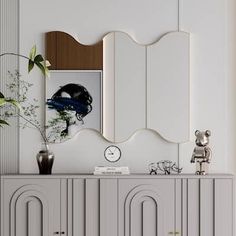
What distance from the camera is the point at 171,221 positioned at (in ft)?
13.2

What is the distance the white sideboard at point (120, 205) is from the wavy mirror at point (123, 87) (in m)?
0.44

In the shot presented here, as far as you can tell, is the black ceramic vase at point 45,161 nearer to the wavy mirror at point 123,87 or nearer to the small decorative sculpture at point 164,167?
the wavy mirror at point 123,87

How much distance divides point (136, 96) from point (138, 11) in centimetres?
63

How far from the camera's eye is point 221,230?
159 inches

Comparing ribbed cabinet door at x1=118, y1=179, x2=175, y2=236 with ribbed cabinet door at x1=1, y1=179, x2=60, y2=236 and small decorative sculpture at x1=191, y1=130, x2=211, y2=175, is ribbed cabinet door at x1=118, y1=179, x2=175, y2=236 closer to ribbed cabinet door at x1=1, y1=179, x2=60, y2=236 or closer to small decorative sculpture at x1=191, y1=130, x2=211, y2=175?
small decorative sculpture at x1=191, y1=130, x2=211, y2=175

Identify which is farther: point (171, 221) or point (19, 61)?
point (19, 61)

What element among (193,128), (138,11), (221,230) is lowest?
(221,230)

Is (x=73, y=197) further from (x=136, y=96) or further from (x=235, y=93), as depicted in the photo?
(x=235, y=93)

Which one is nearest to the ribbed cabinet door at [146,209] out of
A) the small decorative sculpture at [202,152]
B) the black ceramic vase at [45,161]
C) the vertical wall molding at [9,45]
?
the small decorative sculpture at [202,152]

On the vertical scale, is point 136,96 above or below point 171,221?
above

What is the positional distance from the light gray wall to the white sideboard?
35 centimetres

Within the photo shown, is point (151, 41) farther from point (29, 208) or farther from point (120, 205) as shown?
point (29, 208)

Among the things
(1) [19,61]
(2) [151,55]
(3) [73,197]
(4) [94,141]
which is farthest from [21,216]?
(2) [151,55]

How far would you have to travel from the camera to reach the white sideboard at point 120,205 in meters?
4.03
